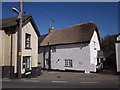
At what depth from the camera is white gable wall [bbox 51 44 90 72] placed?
25.7 metres

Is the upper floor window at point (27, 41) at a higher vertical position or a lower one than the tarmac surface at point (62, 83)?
higher

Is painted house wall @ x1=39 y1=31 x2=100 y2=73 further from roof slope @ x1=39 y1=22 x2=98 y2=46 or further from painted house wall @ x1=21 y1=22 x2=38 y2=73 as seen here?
painted house wall @ x1=21 y1=22 x2=38 y2=73

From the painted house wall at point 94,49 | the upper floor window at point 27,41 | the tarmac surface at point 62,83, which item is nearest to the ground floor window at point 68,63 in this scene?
the painted house wall at point 94,49

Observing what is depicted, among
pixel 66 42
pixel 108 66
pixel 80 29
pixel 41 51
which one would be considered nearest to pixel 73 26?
pixel 80 29

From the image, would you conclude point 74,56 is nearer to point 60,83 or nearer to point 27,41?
point 27,41

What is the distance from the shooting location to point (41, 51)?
108 ft

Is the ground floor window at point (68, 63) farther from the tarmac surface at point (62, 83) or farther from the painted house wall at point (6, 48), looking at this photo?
the painted house wall at point (6, 48)

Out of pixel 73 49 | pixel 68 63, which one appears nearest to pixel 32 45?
pixel 73 49

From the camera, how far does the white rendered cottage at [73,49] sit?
25794 mm

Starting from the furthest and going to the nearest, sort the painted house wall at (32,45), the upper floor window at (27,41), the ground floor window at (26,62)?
the upper floor window at (27,41), the painted house wall at (32,45), the ground floor window at (26,62)

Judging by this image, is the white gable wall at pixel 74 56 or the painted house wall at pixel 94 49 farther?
the white gable wall at pixel 74 56

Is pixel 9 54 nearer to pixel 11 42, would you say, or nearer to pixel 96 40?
pixel 11 42

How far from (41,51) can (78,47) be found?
885 cm

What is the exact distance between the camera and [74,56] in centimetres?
2700
